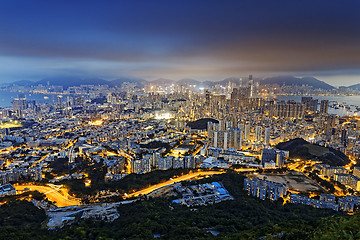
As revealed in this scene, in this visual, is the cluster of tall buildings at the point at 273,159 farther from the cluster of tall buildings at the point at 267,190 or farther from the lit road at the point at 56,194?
the lit road at the point at 56,194

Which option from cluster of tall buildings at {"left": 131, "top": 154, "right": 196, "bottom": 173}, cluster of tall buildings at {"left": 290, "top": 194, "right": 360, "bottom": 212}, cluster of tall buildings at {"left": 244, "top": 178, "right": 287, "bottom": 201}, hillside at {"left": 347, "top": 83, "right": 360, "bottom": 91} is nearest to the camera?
cluster of tall buildings at {"left": 290, "top": 194, "right": 360, "bottom": 212}

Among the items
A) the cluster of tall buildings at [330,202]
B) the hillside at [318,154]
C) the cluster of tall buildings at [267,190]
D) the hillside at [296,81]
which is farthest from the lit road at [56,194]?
the hillside at [296,81]

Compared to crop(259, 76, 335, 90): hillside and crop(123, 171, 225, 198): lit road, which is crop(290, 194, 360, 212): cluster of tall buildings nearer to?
crop(123, 171, 225, 198): lit road

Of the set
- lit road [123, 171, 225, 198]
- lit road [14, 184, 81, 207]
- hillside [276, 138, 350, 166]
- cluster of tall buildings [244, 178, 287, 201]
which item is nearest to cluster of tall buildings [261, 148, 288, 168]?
hillside [276, 138, 350, 166]

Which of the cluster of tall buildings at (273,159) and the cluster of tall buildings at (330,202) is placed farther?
the cluster of tall buildings at (273,159)

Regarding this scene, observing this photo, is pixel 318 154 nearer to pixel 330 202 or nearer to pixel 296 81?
pixel 330 202

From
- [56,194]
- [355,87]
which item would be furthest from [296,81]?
[56,194]
